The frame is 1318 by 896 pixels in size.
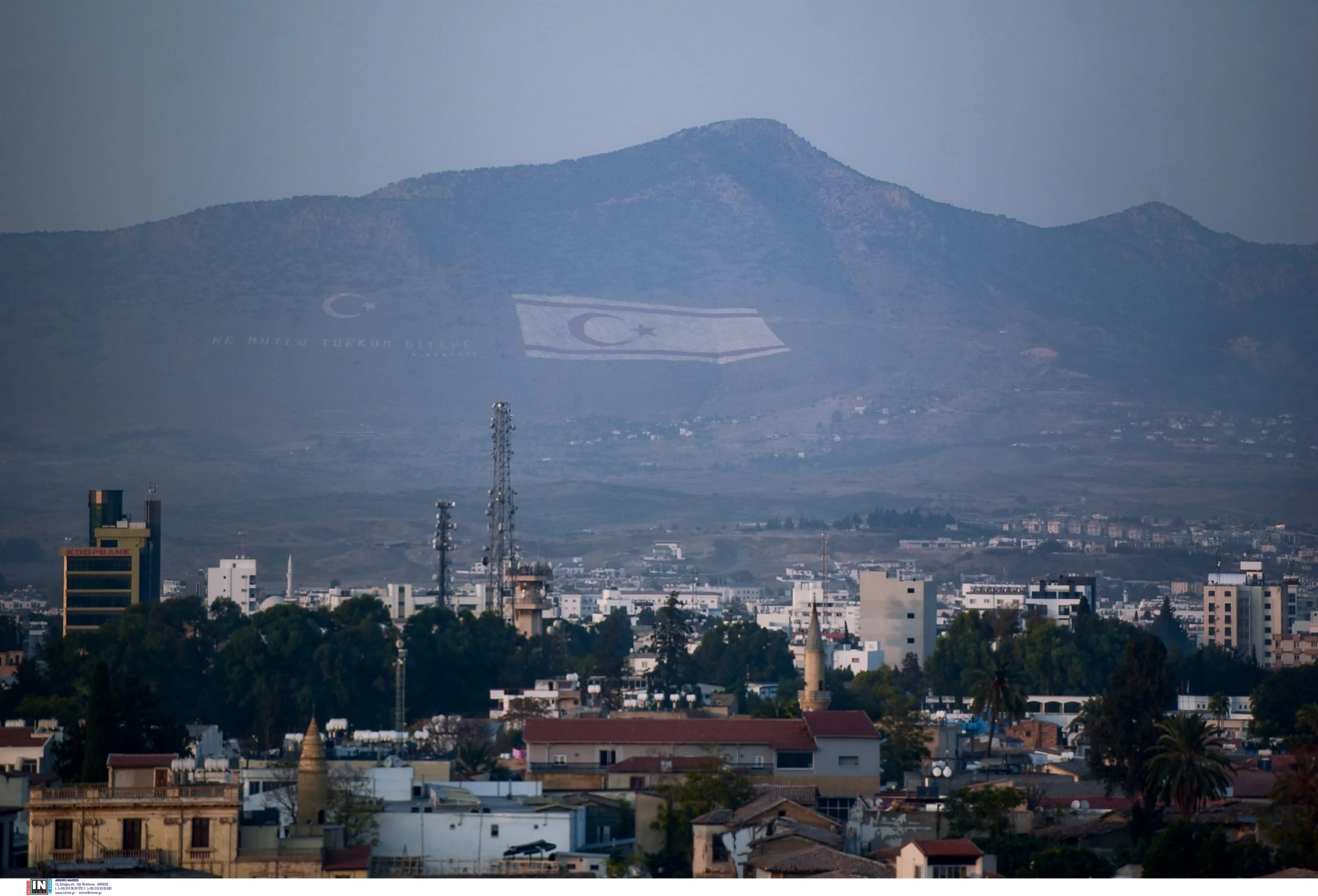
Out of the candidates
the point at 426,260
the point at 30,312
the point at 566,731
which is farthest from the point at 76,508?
the point at 566,731

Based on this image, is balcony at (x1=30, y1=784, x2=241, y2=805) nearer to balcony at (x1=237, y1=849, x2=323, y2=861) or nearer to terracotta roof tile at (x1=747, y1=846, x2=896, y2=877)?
balcony at (x1=237, y1=849, x2=323, y2=861)

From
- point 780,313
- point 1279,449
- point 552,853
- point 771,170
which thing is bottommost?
point 552,853

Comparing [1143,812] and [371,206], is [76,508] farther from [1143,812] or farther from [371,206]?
[1143,812]

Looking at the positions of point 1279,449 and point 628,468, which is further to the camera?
point 628,468

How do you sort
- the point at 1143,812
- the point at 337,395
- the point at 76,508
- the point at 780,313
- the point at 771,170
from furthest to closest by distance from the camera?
the point at 771,170 → the point at 780,313 → the point at 337,395 → the point at 76,508 → the point at 1143,812

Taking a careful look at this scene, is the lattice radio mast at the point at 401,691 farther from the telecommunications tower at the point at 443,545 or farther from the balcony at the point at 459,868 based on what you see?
the balcony at the point at 459,868

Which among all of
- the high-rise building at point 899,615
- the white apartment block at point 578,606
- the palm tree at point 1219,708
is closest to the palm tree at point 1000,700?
the palm tree at point 1219,708

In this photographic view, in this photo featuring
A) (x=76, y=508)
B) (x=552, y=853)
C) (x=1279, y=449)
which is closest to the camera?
(x=552, y=853)
